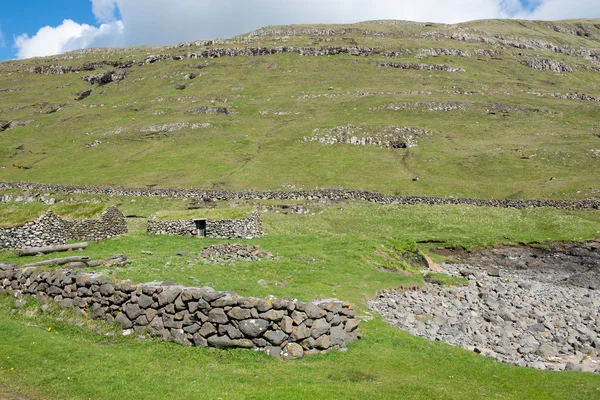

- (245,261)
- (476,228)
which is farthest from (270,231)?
(476,228)

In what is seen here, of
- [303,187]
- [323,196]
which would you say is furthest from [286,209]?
[303,187]

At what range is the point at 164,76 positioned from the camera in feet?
647

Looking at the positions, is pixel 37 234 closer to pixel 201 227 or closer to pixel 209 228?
pixel 201 227

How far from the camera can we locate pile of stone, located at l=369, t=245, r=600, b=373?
21672 millimetres

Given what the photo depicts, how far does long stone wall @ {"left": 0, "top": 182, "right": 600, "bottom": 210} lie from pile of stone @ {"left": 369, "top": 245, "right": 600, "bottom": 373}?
34364 mm

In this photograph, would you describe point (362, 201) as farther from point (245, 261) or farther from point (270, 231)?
point (245, 261)

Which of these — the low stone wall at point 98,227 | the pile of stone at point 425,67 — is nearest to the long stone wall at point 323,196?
the low stone wall at point 98,227

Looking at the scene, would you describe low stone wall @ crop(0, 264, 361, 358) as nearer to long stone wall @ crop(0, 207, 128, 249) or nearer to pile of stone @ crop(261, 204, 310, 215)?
long stone wall @ crop(0, 207, 128, 249)

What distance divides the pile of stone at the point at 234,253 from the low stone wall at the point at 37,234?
12.6 meters

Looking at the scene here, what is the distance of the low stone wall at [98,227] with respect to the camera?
1565 inches

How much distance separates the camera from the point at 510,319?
1072 inches

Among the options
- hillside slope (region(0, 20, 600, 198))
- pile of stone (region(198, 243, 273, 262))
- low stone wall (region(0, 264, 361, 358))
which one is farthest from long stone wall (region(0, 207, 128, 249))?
hillside slope (region(0, 20, 600, 198))

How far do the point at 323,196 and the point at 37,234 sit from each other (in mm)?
48393

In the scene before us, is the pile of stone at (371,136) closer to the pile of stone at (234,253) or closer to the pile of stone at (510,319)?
the pile of stone at (510,319)
